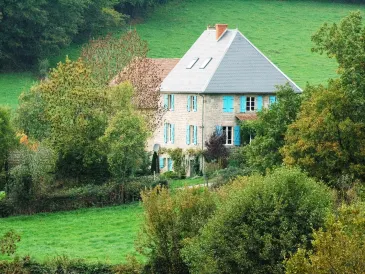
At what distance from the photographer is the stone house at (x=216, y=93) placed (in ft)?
231

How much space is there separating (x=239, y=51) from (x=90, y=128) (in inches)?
552

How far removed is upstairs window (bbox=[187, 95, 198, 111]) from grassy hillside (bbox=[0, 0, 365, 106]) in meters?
21.0

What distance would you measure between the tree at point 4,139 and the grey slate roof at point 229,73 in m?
11.5

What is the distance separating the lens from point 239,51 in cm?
7294

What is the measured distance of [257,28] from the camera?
10919cm

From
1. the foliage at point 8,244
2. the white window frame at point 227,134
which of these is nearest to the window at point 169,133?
the white window frame at point 227,134

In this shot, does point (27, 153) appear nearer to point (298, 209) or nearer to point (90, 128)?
point (90, 128)

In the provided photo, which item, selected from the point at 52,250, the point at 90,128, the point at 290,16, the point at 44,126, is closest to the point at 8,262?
the point at 52,250

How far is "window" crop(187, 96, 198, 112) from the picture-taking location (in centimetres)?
7100

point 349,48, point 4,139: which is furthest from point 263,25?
point 349,48

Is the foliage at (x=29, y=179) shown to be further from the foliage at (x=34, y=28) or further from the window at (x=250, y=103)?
the foliage at (x=34, y=28)

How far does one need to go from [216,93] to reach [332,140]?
22855mm

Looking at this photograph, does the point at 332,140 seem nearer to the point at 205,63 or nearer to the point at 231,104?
the point at 231,104

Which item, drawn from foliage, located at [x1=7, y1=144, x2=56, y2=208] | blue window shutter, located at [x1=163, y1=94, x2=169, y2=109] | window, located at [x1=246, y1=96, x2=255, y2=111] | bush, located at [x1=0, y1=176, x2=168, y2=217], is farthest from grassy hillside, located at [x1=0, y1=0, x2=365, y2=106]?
bush, located at [x1=0, y1=176, x2=168, y2=217]
